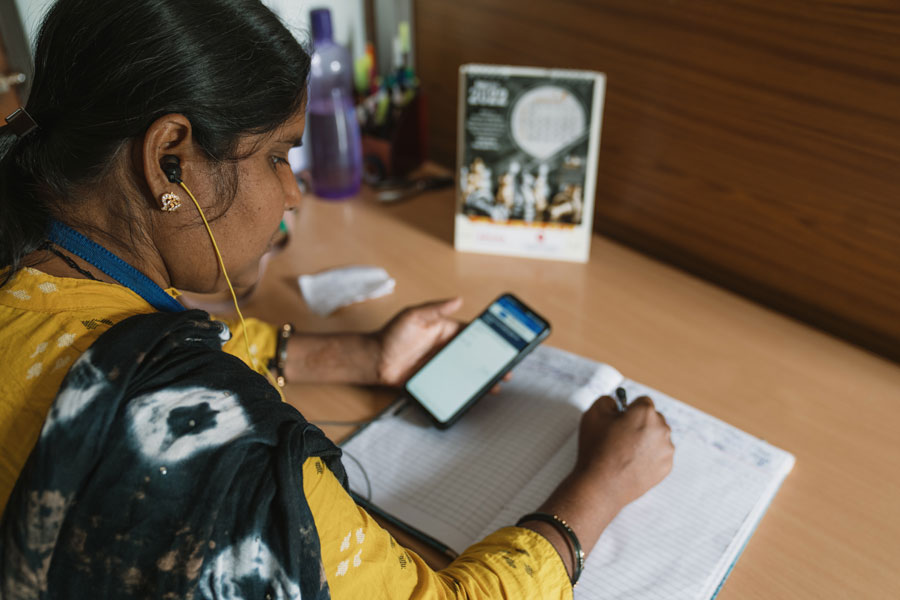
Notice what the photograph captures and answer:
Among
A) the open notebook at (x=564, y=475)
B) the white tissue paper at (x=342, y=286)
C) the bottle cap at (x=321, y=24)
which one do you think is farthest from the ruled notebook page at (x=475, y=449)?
the bottle cap at (x=321, y=24)

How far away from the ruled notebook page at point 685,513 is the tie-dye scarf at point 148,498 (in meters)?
0.33

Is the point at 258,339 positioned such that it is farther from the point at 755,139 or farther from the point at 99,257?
the point at 755,139

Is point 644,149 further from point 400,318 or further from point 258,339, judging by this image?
point 258,339

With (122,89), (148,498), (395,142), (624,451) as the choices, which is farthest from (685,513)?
(395,142)

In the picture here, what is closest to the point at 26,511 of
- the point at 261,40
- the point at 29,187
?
the point at 29,187

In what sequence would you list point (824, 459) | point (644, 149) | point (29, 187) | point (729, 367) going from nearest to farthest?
point (29, 187) → point (824, 459) → point (729, 367) → point (644, 149)

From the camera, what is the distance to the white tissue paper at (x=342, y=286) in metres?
1.15

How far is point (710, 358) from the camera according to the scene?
1.02 m

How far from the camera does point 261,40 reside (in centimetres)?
65

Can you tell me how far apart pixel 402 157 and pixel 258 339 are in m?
0.64

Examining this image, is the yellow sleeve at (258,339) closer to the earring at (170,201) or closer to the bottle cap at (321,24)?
the earring at (170,201)

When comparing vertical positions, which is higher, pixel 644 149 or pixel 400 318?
pixel 644 149

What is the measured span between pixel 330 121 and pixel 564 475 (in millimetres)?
873

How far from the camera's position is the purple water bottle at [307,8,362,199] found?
1405mm
